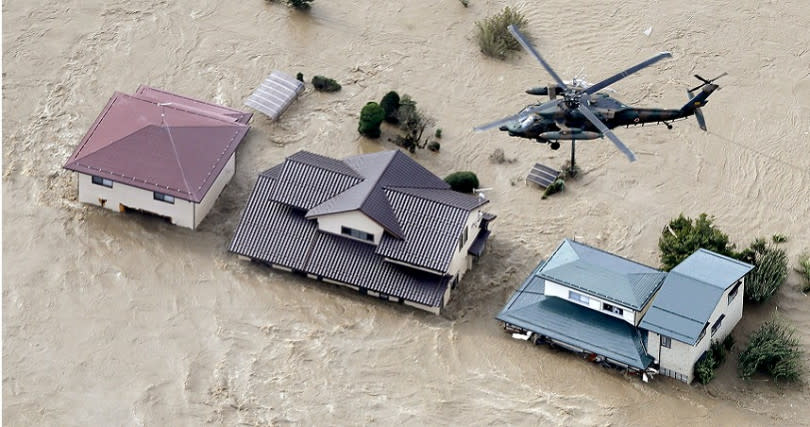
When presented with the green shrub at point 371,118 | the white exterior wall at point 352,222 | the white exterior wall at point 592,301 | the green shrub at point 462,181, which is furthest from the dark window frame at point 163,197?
the white exterior wall at point 592,301

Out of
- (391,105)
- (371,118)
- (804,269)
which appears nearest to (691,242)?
(804,269)

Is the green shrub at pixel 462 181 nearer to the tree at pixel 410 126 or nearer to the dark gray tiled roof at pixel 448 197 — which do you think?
the dark gray tiled roof at pixel 448 197

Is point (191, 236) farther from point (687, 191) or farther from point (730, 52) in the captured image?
point (730, 52)

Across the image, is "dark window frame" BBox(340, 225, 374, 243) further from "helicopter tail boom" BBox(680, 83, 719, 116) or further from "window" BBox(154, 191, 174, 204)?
"helicopter tail boom" BBox(680, 83, 719, 116)

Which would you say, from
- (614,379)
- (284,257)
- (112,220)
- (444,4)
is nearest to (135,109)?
(112,220)

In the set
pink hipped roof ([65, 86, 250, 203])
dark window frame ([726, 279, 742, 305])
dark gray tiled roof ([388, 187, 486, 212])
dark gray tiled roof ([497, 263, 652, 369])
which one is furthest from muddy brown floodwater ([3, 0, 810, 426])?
dark gray tiled roof ([388, 187, 486, 212])
